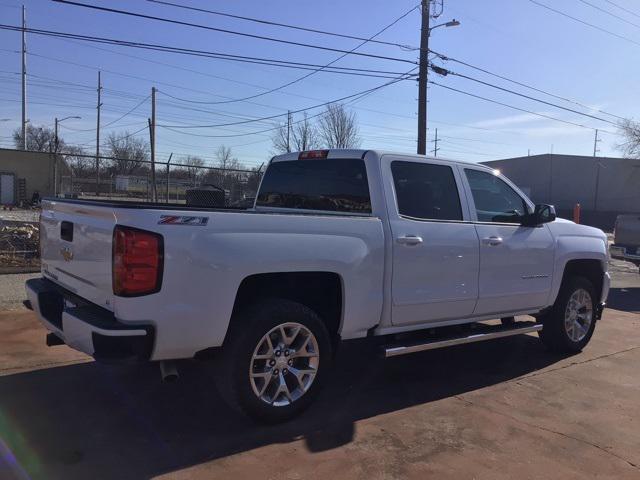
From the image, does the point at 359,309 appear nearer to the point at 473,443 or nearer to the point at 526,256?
the point at 473,443

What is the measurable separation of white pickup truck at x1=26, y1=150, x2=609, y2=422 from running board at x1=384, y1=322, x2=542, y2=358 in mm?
17

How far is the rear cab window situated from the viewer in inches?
193

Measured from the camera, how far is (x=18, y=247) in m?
10.2

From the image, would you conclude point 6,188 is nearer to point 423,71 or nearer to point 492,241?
point 423,71

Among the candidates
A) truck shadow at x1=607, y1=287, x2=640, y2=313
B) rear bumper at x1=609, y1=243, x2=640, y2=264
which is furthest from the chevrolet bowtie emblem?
rear bumper at x1=609, y1=243, x2=640, y2=264

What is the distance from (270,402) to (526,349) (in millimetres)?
3921

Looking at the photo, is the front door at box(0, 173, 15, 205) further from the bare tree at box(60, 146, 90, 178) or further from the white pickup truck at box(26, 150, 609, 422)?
the white pickup truck at box(26, 150, 609, 422)

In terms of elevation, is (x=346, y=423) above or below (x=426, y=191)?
below

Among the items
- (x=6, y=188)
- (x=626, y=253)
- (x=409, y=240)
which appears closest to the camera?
(x=409, y=240)

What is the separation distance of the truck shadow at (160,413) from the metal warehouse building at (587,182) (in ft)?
153

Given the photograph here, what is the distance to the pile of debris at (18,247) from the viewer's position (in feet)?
31.7

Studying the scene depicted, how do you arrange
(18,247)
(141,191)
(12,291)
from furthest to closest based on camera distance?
(141,191), (18,247), (12,291)

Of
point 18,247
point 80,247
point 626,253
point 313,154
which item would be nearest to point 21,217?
point 18,247

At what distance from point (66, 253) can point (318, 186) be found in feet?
7.36
